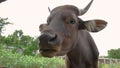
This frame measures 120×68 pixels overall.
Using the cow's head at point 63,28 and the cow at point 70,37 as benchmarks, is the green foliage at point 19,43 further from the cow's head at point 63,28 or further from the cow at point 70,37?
the cow's head at point 63,28

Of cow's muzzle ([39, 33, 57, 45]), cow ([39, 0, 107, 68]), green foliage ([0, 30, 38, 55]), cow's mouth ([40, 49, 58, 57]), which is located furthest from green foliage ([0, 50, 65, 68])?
cow's muzzle ([39, 33, 57, 45])

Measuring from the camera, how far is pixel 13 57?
11594mm

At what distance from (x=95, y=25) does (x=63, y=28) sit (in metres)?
0.65

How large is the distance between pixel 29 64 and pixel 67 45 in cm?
796

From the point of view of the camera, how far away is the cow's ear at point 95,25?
13.4 ft

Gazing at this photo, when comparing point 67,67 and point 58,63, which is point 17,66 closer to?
point 58,63

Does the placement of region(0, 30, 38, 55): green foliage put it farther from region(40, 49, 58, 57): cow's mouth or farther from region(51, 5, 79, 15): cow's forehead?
region(40, 49, 58, 57): cow's mouth

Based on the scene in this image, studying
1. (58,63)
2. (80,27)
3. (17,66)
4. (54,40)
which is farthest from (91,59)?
(58,63)

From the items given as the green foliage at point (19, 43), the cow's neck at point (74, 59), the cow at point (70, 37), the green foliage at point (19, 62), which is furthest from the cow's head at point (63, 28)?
the green foliage at point (19, 43)

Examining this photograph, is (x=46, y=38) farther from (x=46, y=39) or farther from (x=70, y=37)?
(x=70, y=37)

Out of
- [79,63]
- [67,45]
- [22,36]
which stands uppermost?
[67,45]

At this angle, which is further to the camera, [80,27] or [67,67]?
[67,67]

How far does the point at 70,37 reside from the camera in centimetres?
375

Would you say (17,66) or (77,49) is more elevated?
(77,49)
